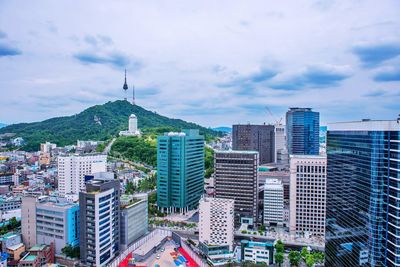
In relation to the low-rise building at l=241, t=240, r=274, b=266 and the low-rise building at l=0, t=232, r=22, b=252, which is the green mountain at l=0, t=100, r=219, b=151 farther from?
the low-rise building at l=241, t=240, r=274, b=266

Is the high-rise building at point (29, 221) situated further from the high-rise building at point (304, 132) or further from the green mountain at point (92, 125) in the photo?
the green mountain at point (92, 125)

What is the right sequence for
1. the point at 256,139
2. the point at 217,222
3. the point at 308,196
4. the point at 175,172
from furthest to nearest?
the point at 256,139
the point at 175,172
the point at 308,196
the point at 217,222

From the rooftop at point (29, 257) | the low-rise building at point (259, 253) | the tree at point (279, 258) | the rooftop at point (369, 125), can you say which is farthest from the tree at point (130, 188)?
the rooftop at point (369, 125)

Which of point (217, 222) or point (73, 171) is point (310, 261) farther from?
point (73, 171)

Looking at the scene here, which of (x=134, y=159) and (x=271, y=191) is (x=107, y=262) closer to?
(x=271, y=191)

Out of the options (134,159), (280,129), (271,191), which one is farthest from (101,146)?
(271,191)

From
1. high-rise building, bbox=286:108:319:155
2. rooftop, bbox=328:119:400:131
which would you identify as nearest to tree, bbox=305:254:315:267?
rooftop, bbox=328:119:400:131

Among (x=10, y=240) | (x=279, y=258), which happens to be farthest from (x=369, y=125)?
(x=10, y=240)
